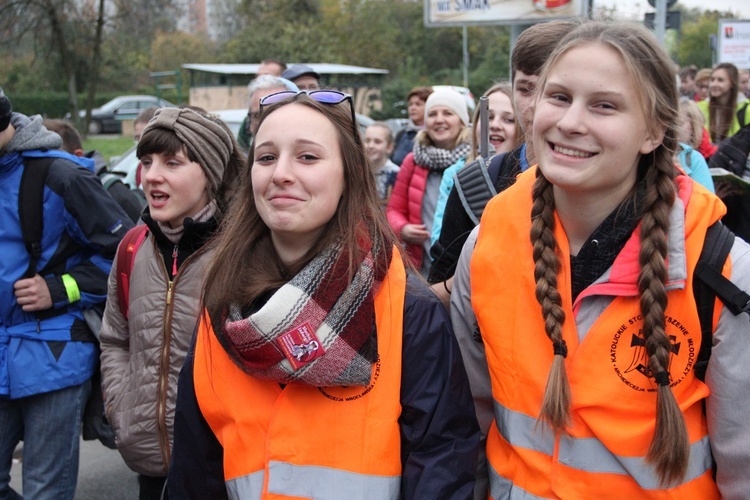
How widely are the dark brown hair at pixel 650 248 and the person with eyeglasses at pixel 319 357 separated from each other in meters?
0.33

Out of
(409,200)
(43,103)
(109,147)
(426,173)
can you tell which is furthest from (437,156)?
(43,103)

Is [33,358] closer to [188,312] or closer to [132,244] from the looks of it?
[132,244]

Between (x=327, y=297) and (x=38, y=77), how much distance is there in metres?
46.9

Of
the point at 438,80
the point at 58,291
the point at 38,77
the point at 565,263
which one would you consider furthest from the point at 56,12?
the point at 565,263

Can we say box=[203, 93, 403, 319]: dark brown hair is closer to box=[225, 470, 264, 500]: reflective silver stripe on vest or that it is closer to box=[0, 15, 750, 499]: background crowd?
box=[0, 15, 750, 499]: background crowd

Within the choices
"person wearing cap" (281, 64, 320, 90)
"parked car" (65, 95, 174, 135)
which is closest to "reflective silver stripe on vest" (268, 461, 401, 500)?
"person wearing cap" (281, 64, 320, 90)

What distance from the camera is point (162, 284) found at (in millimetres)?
3072

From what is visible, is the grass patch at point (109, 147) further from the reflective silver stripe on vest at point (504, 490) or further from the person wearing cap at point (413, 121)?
the reflective silver stripe on vest at point (504, 490)

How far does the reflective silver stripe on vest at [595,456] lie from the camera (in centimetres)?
193

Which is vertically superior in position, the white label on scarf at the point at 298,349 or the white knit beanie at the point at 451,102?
the white knit beanie at the point at 451,102

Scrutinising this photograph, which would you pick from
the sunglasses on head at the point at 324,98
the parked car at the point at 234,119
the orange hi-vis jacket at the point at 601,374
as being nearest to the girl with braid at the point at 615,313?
the orange hi-vis jacket at the point at 601,374

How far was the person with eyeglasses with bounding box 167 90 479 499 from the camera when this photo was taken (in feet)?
6.97

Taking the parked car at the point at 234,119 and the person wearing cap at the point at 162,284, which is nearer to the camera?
the person wearing cap at the point at 162,284

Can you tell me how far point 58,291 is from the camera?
365 centimetres
